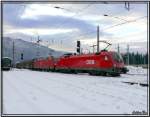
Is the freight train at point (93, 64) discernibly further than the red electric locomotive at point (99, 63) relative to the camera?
Yes

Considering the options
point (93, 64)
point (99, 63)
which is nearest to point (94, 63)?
point (93, 64)

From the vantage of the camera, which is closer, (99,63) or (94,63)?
(99,63)

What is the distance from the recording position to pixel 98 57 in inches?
1391

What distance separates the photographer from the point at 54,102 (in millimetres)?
12102

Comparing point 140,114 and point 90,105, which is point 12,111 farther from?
point 140,114

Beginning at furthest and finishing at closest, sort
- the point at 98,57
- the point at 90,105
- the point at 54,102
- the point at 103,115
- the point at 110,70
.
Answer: the point at 98,57
the point at 110,70
the point at 54,102
the point at 90,105
the point at 103,115

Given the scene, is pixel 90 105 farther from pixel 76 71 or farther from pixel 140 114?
pixel 76 71

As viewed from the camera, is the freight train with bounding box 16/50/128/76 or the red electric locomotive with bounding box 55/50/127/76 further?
the freight train with bounding box 16/50/128/76

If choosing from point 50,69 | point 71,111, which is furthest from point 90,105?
point 50,69

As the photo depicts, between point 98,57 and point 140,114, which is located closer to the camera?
point 140,114

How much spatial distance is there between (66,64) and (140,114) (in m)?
35.4

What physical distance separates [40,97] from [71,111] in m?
3.79

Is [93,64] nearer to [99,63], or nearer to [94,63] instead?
[94,63]

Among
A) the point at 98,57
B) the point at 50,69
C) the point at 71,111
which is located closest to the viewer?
the point at 71,111
